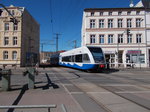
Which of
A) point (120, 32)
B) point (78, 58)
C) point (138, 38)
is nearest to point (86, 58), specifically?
point (78, 58)

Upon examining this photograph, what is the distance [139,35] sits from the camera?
110 feet

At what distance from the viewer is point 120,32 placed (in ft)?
110

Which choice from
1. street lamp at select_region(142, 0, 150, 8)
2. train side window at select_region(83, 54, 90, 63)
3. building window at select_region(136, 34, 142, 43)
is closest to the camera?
train side window at select_region(83, 54, 90, 63)

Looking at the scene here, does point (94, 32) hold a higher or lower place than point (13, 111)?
higher

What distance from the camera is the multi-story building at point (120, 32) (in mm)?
33125

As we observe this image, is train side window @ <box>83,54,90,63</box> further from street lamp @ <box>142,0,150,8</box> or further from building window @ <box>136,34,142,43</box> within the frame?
street lamp @ <box>142,0,150,8</box>

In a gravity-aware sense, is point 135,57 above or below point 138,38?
below

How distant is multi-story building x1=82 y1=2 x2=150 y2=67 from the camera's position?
109 feet

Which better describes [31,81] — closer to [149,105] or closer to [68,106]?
[68,106]

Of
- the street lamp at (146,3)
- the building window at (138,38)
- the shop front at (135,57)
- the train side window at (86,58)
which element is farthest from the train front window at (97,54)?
the street lamp at (146,3)

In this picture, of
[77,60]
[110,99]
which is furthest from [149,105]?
[77,60]

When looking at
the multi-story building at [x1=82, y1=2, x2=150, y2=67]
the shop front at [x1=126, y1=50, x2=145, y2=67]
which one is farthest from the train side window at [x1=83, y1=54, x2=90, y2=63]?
the shop front at [x1=126, y1=50, x2=145, y2=67]

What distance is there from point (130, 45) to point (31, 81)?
29434 mm

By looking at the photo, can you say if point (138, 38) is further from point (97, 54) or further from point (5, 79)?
point (5, 79)
